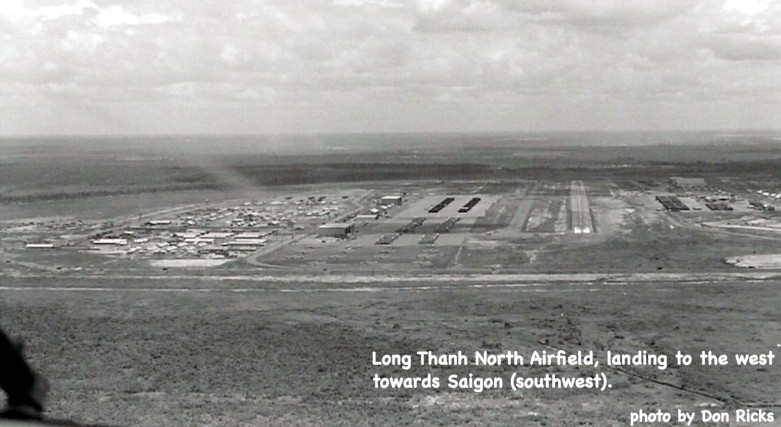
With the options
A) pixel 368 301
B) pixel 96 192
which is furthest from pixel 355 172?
pixel 368 301

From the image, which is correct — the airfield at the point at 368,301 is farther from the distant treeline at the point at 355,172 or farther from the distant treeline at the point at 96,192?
the distant treeline at the point at 355,172

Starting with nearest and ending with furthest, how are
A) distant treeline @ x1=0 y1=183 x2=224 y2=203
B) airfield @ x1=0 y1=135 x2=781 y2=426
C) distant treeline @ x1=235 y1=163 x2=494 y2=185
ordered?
1. airfield @ x1=0 y1=135 x2=781 y2=426
2. distant treeline @ x1=0 y1=183 x2=224 y2=203
3. distant treeline @ x1=235 y1=163 x2=494 y2=185

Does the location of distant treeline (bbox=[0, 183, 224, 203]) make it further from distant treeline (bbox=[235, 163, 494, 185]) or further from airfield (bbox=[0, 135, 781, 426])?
airfield (bbox=[0, 135, 781, 426])

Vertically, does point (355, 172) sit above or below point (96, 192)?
above

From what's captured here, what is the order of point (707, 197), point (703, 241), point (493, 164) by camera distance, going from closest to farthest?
point (703, 241)
point (707, 197)
point (493, 164)

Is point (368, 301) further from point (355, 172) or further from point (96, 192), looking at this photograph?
point (355, 172)

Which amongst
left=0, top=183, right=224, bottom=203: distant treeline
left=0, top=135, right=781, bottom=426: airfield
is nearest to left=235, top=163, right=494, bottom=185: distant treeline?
left=0, top=183, right=224, bottom=203: distant treeline

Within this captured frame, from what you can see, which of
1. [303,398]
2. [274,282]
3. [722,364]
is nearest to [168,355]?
[303,398]

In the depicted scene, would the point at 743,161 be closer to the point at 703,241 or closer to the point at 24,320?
the point at 703,241

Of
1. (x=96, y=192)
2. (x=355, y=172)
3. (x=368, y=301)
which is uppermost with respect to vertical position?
(x=355, y=172)
